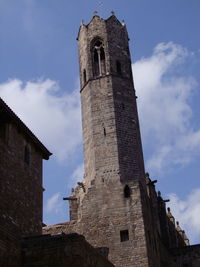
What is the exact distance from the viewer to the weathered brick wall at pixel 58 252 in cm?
1420

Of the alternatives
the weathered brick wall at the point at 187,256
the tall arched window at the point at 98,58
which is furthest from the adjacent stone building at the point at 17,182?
the weathered brick wall at the point at 187,256

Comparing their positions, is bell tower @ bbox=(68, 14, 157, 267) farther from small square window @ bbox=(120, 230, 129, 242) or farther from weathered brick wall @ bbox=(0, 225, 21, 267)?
weathered brick wall @ bbox=(0, 225, 21, 267)

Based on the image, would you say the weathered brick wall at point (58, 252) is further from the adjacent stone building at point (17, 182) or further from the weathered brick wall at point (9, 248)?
the adjacent stone building at point (17, 182)

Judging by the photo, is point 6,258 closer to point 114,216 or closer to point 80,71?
point 114,216

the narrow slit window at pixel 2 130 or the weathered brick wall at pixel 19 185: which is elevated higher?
the narrow slit window at pixel 2 130

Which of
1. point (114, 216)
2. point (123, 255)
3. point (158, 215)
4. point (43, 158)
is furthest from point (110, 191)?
point (158, 215)

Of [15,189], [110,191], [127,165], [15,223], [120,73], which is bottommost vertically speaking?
[15,223]

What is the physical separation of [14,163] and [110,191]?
791 centimetres

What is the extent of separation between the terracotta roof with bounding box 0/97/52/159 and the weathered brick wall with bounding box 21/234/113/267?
14.6 feet

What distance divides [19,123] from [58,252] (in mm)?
5321

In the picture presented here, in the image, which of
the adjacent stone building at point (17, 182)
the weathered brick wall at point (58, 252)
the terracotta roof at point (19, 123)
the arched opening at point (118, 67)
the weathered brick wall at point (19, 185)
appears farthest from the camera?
the arched opening at point (118, 67)

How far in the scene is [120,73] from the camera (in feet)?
91.0

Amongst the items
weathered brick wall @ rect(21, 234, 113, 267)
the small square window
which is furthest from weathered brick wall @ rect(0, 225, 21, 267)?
the small square window

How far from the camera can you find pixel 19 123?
17.2 metres
